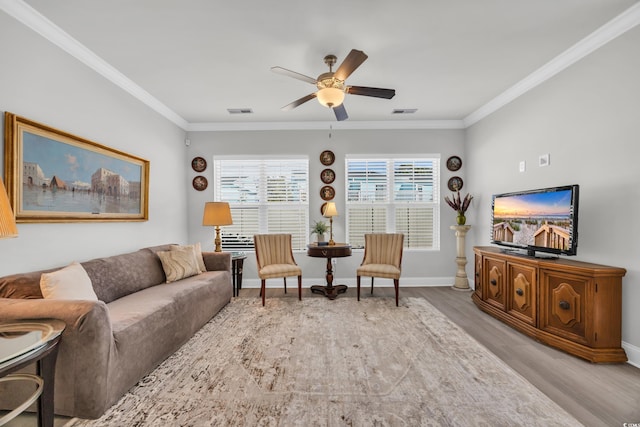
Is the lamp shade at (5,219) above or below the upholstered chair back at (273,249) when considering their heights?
above

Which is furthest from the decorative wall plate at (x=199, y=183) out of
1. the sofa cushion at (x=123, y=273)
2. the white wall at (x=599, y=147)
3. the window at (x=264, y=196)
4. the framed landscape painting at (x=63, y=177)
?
the white wall at (x=599, y=147)

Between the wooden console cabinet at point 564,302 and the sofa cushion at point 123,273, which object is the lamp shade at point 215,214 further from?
the wooden console cabinet at point 564,302

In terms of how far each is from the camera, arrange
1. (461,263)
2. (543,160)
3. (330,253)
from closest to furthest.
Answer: (543,160) < (330,253) < (461,263)

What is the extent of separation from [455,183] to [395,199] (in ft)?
3.40

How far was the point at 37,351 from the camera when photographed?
133 cm

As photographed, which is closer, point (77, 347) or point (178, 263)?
point (77, 347)

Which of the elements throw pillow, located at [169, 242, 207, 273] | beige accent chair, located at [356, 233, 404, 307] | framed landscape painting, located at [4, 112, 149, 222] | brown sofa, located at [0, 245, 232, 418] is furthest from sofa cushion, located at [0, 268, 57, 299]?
beige accent chair, located at [356, 233, 404, 307]

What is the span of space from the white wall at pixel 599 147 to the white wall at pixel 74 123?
475 centimetres

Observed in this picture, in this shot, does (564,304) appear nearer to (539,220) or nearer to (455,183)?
(539,220)

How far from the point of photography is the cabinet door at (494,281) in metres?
3.32

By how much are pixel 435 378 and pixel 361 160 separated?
3570 millimetres

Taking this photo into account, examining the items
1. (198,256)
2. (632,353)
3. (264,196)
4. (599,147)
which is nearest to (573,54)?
(599,147)

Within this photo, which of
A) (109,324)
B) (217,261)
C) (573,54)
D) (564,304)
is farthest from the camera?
(217,261)

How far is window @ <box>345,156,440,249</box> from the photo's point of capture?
16.6ft
